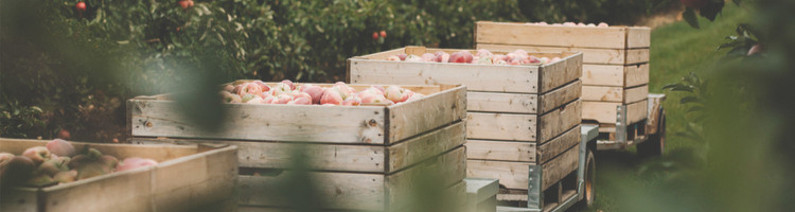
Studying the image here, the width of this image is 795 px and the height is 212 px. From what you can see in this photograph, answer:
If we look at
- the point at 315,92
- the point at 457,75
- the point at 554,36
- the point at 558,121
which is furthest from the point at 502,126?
the point at 554,36

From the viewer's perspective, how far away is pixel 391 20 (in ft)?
26.7

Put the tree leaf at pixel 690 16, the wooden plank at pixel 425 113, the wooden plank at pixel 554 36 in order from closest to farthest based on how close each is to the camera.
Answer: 1. the tree leaf at pixel 690 16
2. the wooden plank at pixel 425 113
3. the wooden plank at pixel 554 36

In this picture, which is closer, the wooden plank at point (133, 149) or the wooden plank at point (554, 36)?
the wooden plank at point (133, 149)

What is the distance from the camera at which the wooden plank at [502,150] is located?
466 cm

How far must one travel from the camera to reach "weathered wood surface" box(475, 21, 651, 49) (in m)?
6.76

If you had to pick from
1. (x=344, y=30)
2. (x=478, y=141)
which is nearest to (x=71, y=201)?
(x=478, y=141)

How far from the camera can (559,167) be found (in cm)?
508

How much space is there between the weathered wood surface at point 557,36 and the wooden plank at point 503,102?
2.14m

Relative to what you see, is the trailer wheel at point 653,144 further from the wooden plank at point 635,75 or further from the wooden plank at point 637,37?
the wooden plank at point 637,37

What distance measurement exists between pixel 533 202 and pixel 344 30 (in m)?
3.66

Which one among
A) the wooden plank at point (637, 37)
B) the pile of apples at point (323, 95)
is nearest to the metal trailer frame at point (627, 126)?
the wooden plank at point (637, 37)

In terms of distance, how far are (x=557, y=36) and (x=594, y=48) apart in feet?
0.98

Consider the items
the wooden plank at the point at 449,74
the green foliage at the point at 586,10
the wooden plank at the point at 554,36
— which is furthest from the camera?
the green foliage at the point at 586,10

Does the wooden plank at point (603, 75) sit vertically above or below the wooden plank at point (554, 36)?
below
